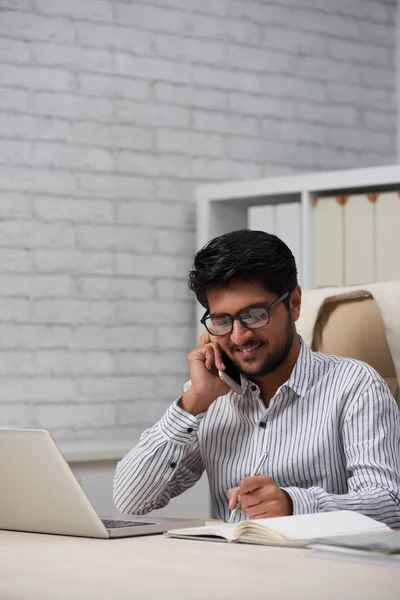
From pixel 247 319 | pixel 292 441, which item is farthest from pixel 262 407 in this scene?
pixel 247 319

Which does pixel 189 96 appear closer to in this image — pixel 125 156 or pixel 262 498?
pixel 125 156

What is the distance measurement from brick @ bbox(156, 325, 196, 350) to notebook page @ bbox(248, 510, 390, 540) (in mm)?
2255

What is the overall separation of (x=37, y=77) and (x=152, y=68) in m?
0.47

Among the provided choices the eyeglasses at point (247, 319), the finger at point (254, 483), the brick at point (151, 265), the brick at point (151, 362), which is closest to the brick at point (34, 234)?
the brick at point (151, 265)

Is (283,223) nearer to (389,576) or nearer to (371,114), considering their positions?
(371,114)

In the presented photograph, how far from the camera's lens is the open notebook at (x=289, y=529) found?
1.59m

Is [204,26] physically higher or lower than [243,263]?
higher

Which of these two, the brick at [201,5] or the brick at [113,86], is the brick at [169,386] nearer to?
the brick at [113,86]

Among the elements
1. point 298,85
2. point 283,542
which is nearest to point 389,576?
point 283,542

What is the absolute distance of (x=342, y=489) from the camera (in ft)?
6.97

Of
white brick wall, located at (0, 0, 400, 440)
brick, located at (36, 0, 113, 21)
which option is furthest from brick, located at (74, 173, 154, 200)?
brick, located at (36, 0, 113, 21)

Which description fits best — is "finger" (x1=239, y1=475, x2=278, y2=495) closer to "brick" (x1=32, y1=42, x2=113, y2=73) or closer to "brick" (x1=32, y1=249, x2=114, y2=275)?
"brick" (x1=32, y1=249, x2=114, y2=275)

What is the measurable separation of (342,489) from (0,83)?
82.2 inches

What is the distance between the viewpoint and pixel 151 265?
154 inches
